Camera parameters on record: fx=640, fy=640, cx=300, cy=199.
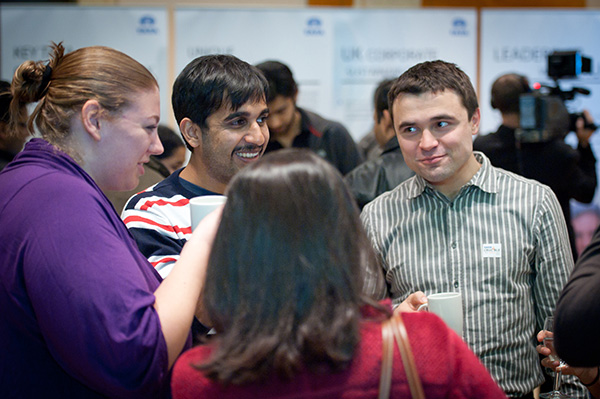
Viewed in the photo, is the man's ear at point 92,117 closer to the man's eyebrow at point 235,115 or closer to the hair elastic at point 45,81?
the hair elastic at point 45,81

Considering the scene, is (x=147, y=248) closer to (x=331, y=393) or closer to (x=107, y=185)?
(x=107, y=185)

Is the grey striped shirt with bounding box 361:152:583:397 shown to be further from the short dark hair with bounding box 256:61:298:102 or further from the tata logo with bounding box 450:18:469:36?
the tata logo with bounding box 450:18:469:36

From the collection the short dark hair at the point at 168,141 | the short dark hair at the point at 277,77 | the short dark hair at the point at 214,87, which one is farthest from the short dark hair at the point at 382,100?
the short dark hair at the point at 214,87

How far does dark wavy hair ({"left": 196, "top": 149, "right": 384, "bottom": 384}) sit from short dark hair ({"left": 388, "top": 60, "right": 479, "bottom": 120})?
104cm

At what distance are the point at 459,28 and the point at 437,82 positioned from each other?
119 inches

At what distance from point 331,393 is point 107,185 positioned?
2.52ft

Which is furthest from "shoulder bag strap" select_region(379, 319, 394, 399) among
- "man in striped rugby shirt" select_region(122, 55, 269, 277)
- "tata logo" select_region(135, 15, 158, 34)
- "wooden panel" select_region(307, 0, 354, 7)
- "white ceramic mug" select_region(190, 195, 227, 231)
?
"wooden panel" select_region(307, 0, 354, 7)

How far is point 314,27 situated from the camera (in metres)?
4.75

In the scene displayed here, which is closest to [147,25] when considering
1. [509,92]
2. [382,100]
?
[382,100]

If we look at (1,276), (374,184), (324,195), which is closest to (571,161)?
(374,184)

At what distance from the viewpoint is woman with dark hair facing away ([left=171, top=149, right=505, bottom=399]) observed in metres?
1.00

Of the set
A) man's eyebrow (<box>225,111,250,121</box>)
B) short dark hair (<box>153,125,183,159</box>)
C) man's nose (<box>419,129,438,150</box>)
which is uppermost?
man's eyebrow (<box>225,111,250,121</box>)

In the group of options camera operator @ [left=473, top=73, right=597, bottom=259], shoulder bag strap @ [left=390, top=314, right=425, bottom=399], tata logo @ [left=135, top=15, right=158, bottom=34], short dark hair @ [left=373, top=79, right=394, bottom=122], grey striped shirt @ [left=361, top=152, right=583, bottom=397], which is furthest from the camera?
tata logo @ [left=135, top=15, right=158, bottom=34]

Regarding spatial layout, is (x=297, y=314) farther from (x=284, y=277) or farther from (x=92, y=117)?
(x=92, y=117)
